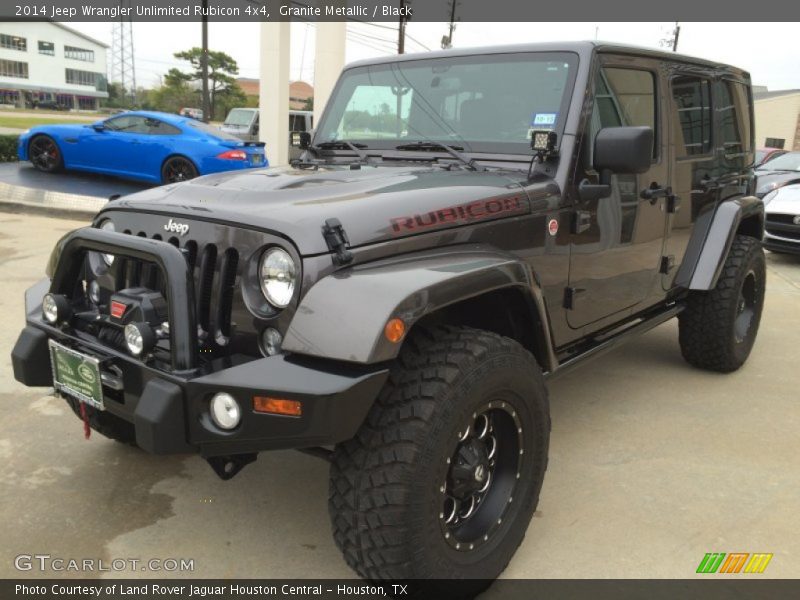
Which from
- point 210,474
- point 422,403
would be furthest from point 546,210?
point 210,474

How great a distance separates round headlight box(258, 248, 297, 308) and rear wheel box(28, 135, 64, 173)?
456 inches

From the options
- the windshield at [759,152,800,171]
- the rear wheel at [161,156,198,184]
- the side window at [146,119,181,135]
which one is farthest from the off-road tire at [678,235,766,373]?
the side window at [146,119,181,135]

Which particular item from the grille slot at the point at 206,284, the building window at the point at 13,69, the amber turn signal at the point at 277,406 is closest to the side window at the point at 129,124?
the grille slot at the point at 206,284

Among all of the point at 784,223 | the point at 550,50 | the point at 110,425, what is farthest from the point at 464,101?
the point at 784,223

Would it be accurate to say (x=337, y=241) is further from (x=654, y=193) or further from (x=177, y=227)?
(x=654, y=193)

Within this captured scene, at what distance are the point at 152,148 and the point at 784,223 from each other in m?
9.40

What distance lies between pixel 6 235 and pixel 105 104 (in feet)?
261

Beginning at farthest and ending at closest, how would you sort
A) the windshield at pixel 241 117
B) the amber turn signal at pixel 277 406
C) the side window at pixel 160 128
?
the windshield at pixel 241 117 → the side window at pixel 160 128 → the amber turn signal at pixel 277 406

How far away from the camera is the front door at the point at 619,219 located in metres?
3.08

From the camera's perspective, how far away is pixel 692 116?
398 centimetres

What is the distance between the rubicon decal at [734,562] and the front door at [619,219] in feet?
3.61

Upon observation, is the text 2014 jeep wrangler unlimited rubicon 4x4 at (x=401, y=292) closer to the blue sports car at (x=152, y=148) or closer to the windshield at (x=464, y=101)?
the windshield at (x=464, y=101)

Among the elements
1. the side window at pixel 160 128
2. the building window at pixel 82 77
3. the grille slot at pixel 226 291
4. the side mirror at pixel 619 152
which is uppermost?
the building window at pixel 82 77

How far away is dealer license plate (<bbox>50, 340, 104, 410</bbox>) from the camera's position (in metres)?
2.26
